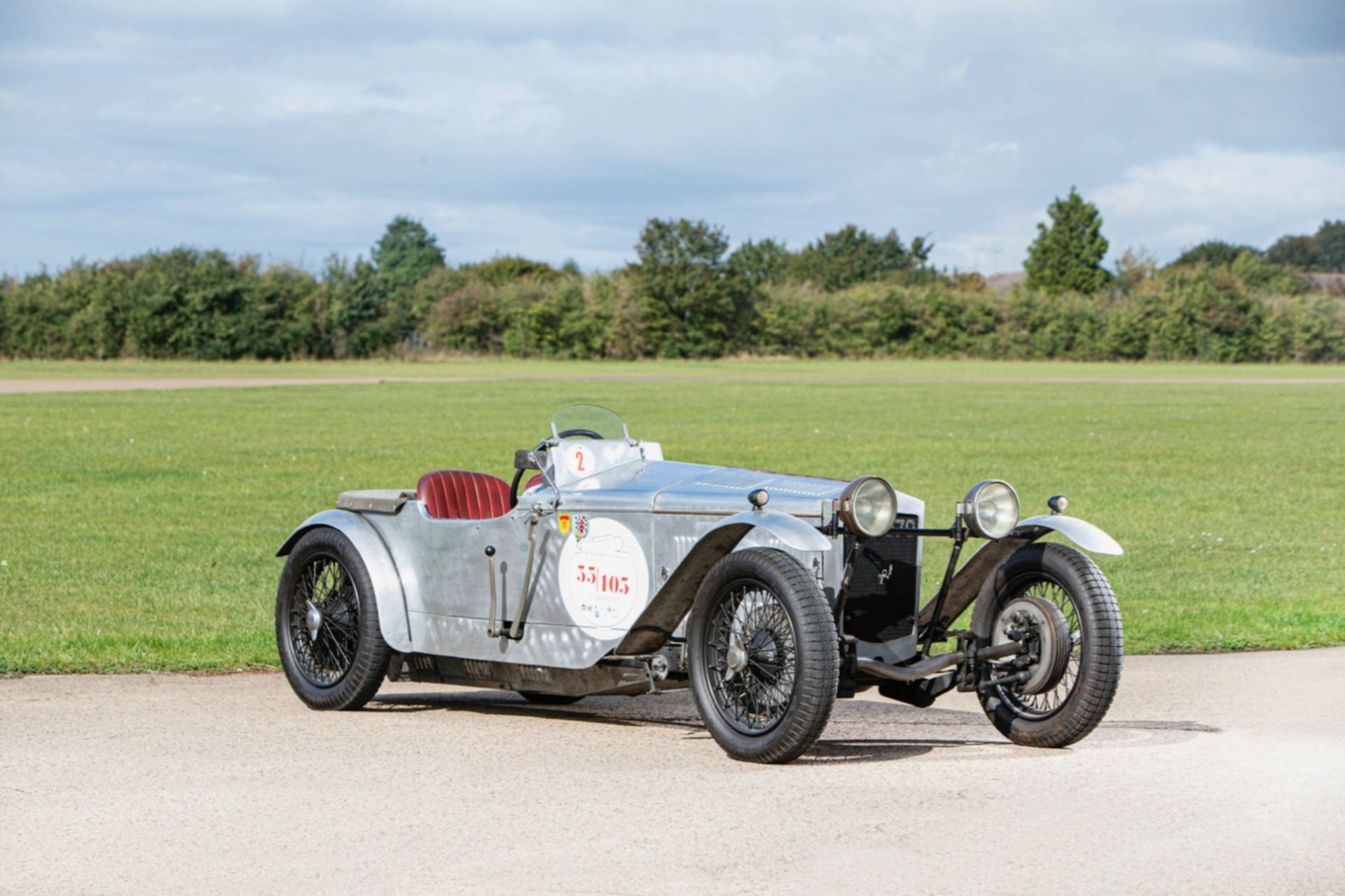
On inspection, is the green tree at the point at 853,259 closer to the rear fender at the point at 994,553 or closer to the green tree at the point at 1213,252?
the green tree at the point at 1213,252

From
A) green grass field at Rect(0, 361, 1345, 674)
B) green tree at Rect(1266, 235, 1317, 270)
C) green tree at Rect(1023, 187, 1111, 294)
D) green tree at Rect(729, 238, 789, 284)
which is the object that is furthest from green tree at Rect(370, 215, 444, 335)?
green tree at Rect(1266, 235, 1317, 270)

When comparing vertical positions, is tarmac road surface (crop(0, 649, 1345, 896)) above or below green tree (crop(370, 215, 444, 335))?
below

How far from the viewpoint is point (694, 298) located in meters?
88.8

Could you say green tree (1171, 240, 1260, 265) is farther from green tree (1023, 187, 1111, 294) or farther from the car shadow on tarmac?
the car shadow on tarmac

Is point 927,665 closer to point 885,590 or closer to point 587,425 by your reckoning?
point 885,590

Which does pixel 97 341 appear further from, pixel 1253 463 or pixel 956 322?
pixel 1253 463

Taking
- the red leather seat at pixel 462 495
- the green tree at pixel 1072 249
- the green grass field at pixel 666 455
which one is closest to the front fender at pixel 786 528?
the red leather seat at pixel 462 495

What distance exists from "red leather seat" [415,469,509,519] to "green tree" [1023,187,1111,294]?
350ft

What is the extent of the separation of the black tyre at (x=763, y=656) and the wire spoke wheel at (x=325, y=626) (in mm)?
1985

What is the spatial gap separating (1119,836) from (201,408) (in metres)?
35.4

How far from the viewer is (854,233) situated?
143500 mm

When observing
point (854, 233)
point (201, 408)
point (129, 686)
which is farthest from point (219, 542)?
point (854, 233)

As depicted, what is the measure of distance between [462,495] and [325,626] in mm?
916

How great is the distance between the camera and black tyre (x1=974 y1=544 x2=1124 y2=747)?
627 cm
